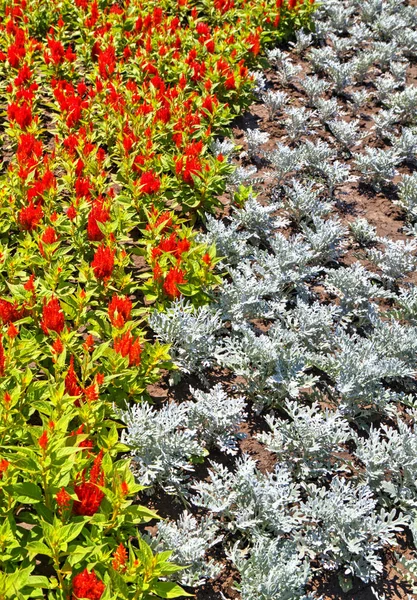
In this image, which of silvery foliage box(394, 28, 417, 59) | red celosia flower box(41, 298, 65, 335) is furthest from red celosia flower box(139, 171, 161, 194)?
silvery foliage box(394, 28, 417, 59)

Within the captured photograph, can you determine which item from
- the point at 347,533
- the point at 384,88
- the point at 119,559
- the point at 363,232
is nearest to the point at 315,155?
the point at 363,232

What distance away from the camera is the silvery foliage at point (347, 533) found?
3709 millimetres

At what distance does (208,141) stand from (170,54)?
174 cm

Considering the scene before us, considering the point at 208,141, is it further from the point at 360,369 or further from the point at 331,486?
the point at 331,486

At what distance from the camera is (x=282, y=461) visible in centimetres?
423

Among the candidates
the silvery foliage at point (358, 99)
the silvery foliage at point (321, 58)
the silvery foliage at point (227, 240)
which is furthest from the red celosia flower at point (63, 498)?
the silvery foliage at point (321, 58)

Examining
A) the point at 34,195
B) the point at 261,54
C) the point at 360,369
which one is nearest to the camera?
the point at 360,369

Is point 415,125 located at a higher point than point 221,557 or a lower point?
higher

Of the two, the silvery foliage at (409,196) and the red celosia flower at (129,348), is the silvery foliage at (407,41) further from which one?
the red celosia flower at (129,348)

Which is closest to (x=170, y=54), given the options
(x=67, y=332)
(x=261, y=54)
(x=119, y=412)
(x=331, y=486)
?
(x=261, y=54)

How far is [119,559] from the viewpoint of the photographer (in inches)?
119

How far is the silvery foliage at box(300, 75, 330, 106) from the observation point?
25.8 ft

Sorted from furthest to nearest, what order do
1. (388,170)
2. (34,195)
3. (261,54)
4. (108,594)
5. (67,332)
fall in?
1. (261,54)
2. (388,170)
3. (34,195)
4. (67,332)
5. (108,594)

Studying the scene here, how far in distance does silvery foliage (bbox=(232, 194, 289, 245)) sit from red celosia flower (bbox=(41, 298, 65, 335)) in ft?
7.32
